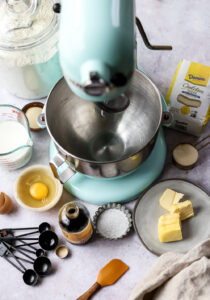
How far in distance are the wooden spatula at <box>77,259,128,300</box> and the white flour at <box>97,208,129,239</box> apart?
0.07 metres

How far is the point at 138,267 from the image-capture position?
3.31 feet

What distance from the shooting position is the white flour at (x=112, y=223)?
40.9 inches

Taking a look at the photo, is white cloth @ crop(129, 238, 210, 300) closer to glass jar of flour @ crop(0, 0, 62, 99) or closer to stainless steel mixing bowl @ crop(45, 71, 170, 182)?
stainless steel mixing bowl @ crop(45, 71, 170, 182)

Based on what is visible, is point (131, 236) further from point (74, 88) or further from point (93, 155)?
point (74, 88)

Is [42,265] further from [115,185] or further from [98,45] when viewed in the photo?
[98,45]

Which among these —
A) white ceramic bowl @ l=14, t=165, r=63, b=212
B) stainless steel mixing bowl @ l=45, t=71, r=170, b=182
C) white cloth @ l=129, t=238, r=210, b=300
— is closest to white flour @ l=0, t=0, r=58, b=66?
stainless steel mixing bowl @ l=45, t=71, r=170, b=182

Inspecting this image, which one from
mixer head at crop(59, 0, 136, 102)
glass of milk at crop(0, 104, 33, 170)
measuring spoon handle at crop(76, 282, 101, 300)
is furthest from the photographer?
glass of milk at crop(0, 104, 33, 170)

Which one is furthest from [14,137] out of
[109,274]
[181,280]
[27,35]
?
[181,280]

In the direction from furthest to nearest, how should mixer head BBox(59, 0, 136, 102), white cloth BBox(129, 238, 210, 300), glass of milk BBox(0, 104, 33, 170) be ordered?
1. glass of milk BBox(0, 104, 33, 170)
2. white cloth BBox(129, 238, 210, 300)
3. mixer head BBox(59, 0, 136, 102)

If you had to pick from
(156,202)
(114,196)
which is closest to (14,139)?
(114,196)

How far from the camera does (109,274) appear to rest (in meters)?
0.99

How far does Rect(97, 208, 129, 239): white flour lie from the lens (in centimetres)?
104

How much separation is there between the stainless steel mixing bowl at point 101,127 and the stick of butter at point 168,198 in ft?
0.40

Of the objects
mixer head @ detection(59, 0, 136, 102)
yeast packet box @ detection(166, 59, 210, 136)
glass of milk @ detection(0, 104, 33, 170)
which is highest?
mixer head @ detection(59, 0, 136, 102)
